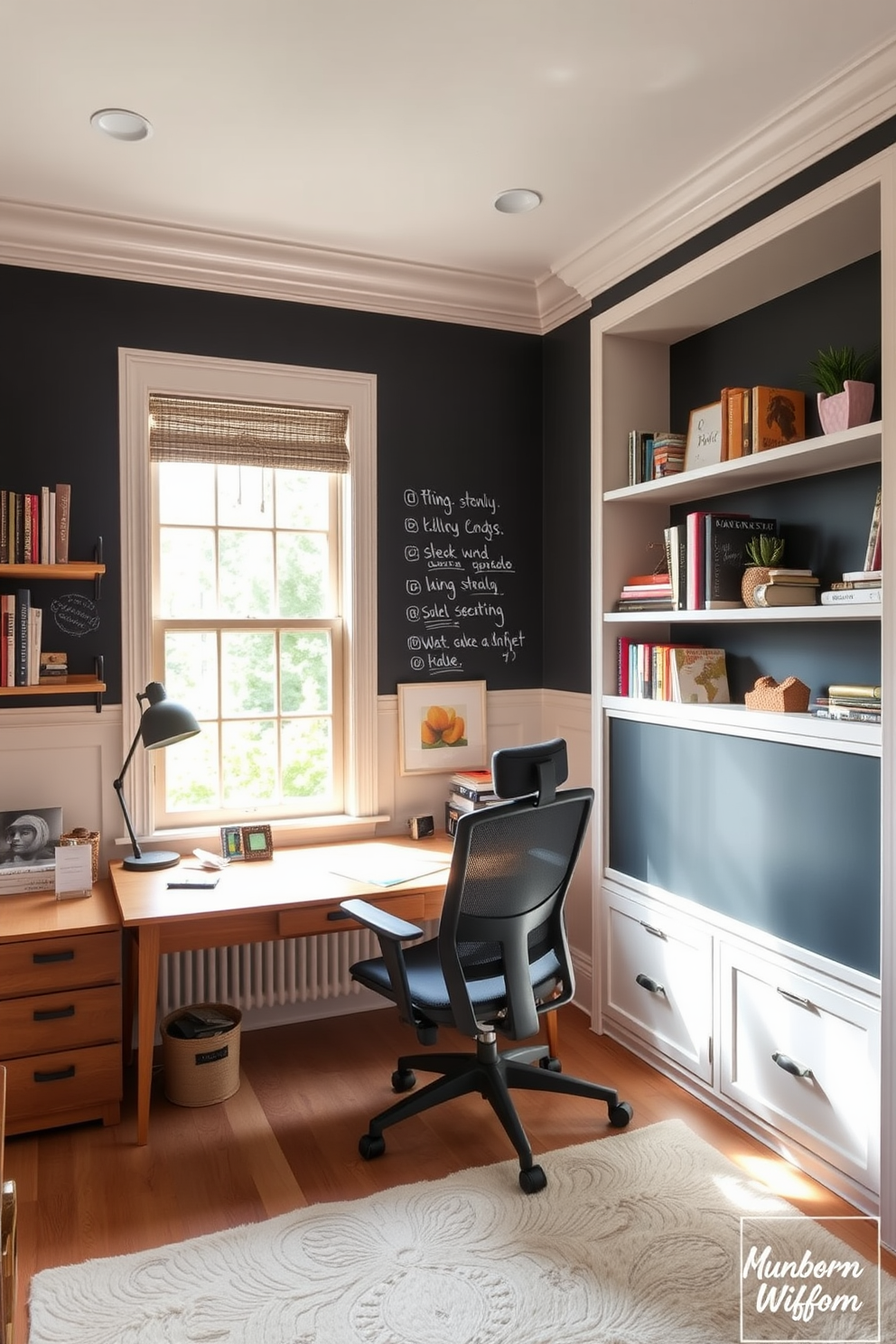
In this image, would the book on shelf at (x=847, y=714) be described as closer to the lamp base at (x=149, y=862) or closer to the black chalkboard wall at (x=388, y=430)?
the black chalkboard wall at (x=388, y=430)

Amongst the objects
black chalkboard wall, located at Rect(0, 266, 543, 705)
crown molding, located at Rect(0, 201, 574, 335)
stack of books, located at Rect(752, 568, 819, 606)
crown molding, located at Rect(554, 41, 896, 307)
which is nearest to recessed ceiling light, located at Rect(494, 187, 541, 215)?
crown molding, located at Rect(554, 41, 896, 307)

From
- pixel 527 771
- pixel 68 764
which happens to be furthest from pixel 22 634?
pixel 527 771

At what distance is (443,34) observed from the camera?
2.12 metres

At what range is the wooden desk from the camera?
2654 mm

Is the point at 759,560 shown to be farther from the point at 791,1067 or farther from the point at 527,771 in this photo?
the point at 791,1067

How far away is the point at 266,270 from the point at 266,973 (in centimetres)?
252

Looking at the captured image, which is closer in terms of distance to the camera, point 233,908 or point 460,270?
point 233,908

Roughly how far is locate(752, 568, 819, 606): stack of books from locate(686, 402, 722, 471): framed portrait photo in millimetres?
486

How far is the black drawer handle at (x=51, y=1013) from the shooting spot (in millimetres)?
2654

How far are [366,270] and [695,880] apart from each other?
2428 millimetres

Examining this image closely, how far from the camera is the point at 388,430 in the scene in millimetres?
→ 3646

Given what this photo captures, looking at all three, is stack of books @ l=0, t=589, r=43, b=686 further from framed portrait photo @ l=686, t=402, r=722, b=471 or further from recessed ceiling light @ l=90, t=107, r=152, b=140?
framed portrait photo @ l=686, t=402, r=722, b=471

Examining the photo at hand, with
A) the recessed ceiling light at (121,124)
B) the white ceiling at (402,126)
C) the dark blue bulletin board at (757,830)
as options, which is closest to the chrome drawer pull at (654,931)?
the dark blue bulletin board at (757,830)

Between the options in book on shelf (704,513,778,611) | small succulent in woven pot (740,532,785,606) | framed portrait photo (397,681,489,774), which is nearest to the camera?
small succulent in woven pot (740,532,785,606)
